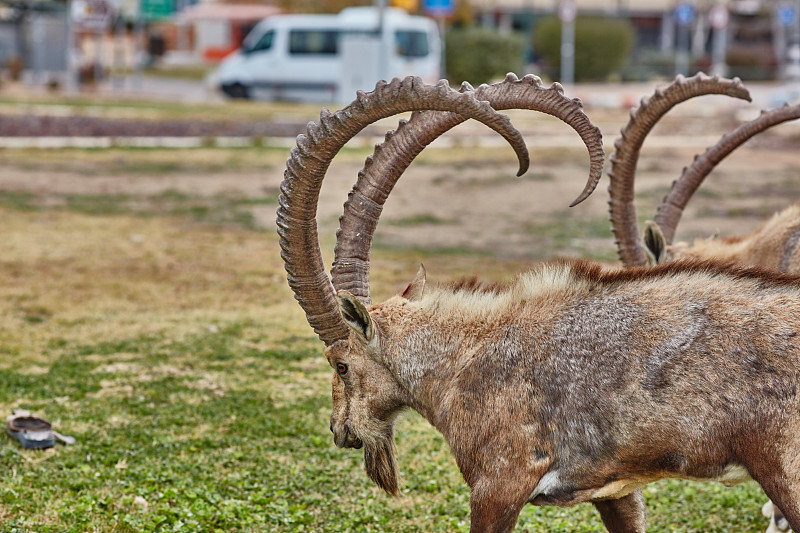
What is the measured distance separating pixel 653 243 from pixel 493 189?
1182 cm

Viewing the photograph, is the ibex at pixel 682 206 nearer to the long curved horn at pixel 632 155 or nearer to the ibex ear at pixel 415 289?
the long curved horn at pixel 632 155

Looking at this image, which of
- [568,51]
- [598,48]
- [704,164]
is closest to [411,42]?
[568,51]

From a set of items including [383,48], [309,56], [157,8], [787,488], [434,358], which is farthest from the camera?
[157,8]

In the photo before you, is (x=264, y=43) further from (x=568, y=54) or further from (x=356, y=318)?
(x=356, y=318)

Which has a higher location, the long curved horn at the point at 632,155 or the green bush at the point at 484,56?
the green bush at the point at 484,56

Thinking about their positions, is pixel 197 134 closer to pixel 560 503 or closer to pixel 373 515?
pixel 373 515

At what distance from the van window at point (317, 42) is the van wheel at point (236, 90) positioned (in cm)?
264

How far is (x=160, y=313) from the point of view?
428 inches

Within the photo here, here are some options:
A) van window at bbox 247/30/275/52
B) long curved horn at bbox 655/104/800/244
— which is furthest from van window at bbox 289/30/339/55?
long curved horn at bbox 655/104/800/244

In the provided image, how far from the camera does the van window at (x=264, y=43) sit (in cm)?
4050

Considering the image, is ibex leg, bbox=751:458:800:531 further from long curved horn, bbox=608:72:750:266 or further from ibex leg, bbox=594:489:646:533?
long curved horn, bbox=608:72:750:266

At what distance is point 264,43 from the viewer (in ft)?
133

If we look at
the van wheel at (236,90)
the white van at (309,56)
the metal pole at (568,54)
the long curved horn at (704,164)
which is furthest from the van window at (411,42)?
the long curved horn at (704,164)

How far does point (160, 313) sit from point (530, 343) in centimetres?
702
